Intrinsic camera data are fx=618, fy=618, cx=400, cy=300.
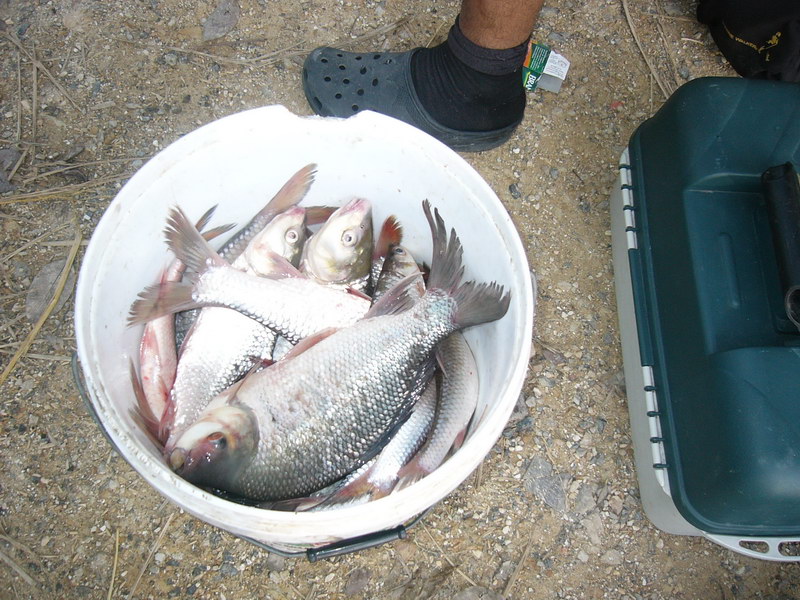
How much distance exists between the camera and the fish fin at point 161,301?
141 centimetres

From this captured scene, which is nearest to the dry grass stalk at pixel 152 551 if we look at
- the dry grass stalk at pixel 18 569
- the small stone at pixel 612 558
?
the dry grass stalk at pixel 18 569

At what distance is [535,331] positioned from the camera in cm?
199

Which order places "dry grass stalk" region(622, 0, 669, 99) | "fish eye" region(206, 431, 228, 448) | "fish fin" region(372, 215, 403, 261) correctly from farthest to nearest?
"dry grass stalk" region(622, 0, 669, 99) → "fish fin" region(372, 215, 403, 261) → "fish eye" region(206, 431, 228, 448)

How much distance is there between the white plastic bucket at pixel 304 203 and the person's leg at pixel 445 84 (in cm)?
46

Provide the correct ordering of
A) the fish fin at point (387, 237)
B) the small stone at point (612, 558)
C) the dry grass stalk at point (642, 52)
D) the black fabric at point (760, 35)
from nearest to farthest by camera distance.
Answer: the fish fin at point (387, 237) < the small stone at point (612, 558) < the black fabric at point (760, 35) < the dry grass stalk at point (642, 52)

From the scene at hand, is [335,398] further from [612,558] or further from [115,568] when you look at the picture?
[612,558]

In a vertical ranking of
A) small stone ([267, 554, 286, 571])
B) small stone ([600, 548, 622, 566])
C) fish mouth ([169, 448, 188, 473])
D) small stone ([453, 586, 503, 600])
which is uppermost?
fish mouth ([169, 448, 188, 473])

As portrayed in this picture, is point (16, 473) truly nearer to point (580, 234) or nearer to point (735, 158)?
point (580, 234)

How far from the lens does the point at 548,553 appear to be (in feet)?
5.85

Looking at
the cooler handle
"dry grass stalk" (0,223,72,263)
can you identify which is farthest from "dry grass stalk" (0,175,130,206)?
the cooler handle

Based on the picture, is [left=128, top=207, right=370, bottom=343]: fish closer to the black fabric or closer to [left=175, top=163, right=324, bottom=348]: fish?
[left=175, top=163, right=324, bottom=348]: fish

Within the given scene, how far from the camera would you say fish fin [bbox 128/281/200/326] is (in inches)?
55.6

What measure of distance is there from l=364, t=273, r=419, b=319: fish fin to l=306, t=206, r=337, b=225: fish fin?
1.10ft

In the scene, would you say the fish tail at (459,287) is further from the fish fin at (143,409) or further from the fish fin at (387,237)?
the fish fin at (143,409)
